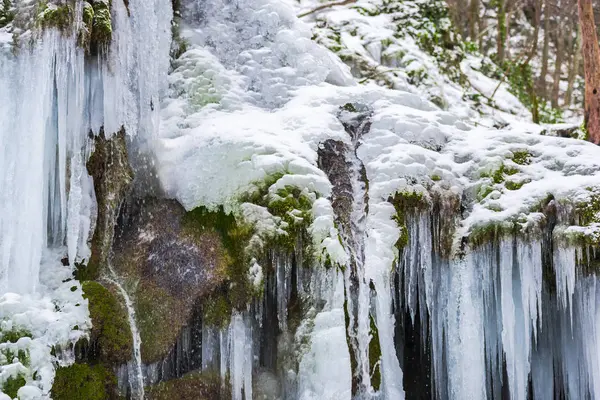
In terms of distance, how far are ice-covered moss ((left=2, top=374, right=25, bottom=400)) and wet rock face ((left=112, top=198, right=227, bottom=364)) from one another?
996 mm

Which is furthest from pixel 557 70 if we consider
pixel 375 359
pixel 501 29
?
pixel 375 359

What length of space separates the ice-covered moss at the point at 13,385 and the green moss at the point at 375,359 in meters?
2.96

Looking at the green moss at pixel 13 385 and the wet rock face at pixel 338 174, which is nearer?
the green moss at pixel 13 385

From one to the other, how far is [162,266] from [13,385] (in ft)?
5.17

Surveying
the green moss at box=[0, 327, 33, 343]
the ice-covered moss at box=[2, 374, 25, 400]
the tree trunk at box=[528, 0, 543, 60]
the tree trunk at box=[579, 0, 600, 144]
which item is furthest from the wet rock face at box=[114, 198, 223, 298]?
the tree trunk at box=[528, 0, 543, 60]

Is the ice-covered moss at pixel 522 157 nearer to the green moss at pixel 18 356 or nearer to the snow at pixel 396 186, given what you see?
the snow at pixel 396 186

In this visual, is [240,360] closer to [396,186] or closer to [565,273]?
[396,186]

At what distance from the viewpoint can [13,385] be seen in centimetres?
495

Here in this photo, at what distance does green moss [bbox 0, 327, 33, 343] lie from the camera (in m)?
5.10

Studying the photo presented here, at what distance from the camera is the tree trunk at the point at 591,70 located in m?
8.80

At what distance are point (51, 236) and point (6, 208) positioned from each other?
Answer: 22.5 inches

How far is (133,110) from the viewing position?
628 cm

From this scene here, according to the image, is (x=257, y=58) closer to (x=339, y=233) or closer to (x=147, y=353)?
(x=339, y=233)

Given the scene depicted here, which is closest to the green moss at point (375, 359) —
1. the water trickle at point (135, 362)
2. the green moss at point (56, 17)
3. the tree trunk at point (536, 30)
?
the water trickle at point (135, 362)
